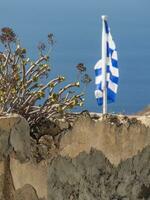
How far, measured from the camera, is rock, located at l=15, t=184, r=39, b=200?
5738mm

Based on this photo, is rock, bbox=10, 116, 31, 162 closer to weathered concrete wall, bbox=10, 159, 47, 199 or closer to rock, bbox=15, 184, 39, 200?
weathered concrete wall, bbox=10, 159, 47, 199

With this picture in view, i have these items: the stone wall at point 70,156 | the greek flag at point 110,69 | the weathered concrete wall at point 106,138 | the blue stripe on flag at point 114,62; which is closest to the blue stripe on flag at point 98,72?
the greek flag at point 110,69

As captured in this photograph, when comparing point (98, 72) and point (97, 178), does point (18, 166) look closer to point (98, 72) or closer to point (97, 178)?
point (97, 178)

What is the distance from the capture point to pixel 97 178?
236 inches

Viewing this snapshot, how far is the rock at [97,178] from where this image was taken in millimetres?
5820

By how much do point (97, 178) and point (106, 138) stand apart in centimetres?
→ 32

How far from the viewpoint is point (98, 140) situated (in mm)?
5922

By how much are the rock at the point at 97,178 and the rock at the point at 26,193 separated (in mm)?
119

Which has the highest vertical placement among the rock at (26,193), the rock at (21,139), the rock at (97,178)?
the rock at (21,139)

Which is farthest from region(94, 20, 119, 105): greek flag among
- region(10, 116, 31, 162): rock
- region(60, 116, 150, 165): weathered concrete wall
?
region(10, 116, 31, 162): rock

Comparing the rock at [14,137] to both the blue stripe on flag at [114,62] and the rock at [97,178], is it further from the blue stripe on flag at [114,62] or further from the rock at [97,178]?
the blue stripe on flag at [114,62]

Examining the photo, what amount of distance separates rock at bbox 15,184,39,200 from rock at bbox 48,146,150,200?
4.7 inches

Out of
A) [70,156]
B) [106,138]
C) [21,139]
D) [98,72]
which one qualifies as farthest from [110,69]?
[21,139]

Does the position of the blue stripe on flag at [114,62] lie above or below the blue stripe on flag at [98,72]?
above
